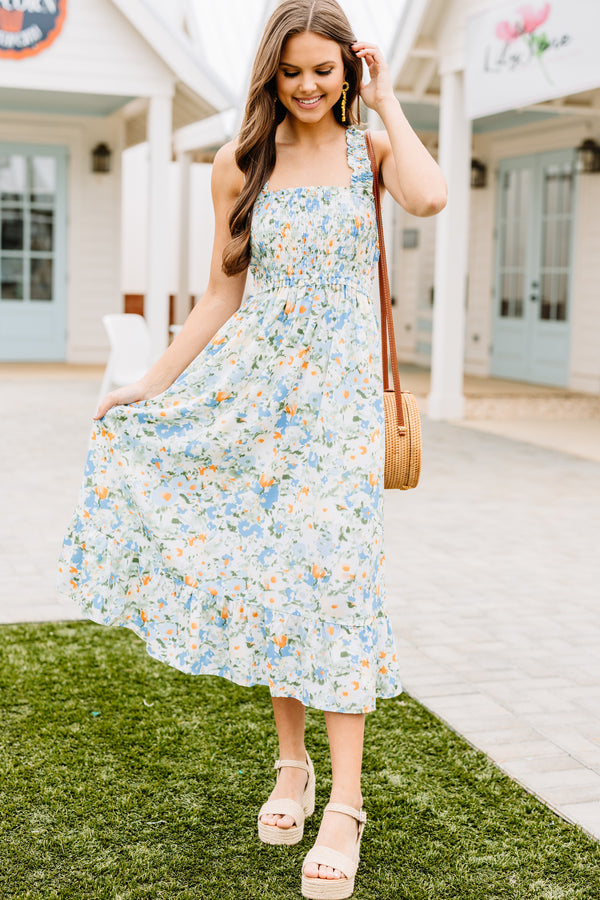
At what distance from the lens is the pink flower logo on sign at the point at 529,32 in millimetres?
7766

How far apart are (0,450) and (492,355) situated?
281 inches

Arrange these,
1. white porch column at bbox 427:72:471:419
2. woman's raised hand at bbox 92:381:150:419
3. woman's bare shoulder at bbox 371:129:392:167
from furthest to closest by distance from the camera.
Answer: white porch column at bbox 427:72:471:419 < woman's raised hand at bbox 92:381:150:419 < woman's bare shoulder at bbox 371:129:392:167

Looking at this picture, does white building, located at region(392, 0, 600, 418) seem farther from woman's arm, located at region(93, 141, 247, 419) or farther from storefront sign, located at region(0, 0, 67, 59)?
woman's arm, located at region(93, 141, 247, 419)

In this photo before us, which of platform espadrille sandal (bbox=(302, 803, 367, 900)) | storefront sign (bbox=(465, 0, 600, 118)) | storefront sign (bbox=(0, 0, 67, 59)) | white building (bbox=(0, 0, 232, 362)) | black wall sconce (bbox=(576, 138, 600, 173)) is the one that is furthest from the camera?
A: white building (bbox=(0, 0, 232, 362))

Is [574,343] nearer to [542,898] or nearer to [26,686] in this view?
[26,686]

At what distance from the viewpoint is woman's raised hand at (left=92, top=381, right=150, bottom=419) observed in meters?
2.50

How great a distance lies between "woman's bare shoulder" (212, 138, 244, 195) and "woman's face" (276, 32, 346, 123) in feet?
0.54

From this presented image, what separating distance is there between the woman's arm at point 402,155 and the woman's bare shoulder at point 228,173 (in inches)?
11.6

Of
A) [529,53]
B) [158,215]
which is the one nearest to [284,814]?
[529,53]

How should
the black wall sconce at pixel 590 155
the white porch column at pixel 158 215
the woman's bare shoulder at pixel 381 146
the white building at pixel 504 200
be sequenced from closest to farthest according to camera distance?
1. the woman's bare shoulder at pixel 381 146
2. the white building at pixel 504 200
3. the white porch column at pixel 158 215
4. the black wall sconce at pixel 590 155

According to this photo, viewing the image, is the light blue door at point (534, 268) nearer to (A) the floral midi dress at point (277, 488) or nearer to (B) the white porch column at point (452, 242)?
(B) the white porch column at point (452, 242)

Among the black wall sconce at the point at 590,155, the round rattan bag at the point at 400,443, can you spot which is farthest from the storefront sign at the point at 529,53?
the round rattan bag at the point at 400,443

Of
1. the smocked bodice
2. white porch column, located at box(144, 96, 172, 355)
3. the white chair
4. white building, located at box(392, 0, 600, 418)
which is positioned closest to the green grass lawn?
the smocked bodice

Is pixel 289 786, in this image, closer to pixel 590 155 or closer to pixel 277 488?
pixel 277 488
